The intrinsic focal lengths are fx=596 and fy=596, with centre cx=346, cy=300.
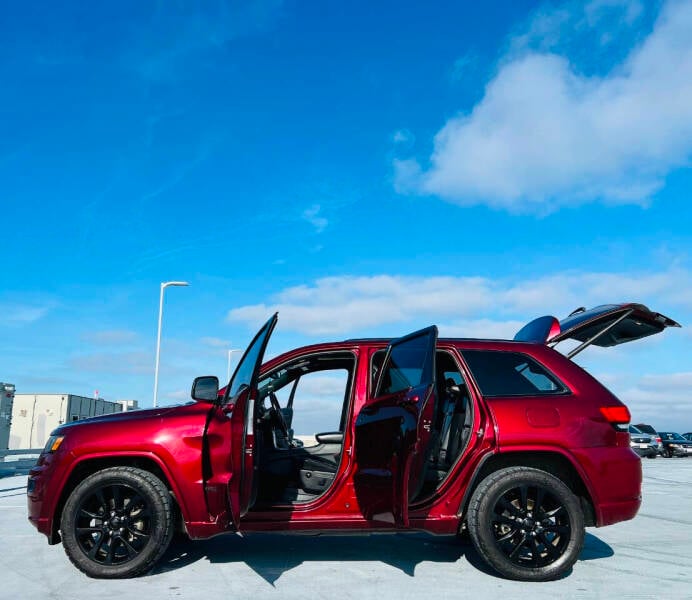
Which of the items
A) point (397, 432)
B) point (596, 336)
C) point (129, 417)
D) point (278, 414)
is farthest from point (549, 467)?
point (129, 417)

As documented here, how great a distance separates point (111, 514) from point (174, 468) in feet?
1.91

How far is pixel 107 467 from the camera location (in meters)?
4.54

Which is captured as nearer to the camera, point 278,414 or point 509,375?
point 509,375

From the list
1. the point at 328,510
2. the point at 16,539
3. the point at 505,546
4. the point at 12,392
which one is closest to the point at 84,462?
the point at 328,510

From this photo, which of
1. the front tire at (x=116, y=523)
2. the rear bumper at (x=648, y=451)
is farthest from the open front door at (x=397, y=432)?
the rear bumper at (x=648, y=451)

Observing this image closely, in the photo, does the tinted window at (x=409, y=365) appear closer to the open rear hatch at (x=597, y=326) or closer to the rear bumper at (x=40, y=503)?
the open rear hatch at (x=597, y=326)

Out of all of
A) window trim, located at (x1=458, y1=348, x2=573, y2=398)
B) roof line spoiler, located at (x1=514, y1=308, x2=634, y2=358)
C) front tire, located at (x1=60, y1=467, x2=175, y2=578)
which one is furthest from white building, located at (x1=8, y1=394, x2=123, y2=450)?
window trim, located at (x1=458, y1=348, x2=573, y2=398)

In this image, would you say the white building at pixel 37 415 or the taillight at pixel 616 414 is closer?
the taillight at pixel 616 414

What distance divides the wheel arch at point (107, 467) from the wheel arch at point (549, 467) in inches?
84.7

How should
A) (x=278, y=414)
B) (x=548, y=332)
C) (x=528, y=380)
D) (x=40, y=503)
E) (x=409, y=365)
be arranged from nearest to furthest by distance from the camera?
(x=409, y=365)
(x=40, y=503)
(x=528, y=380)
(x=548, y=332)
(x=278, y=414)

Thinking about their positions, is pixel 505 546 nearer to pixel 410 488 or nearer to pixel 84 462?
pixel 410 488

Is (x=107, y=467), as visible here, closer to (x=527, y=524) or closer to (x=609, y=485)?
(x=527, y=524)

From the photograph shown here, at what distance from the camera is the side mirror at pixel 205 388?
440 centimetres

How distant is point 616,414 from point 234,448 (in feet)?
9.56
